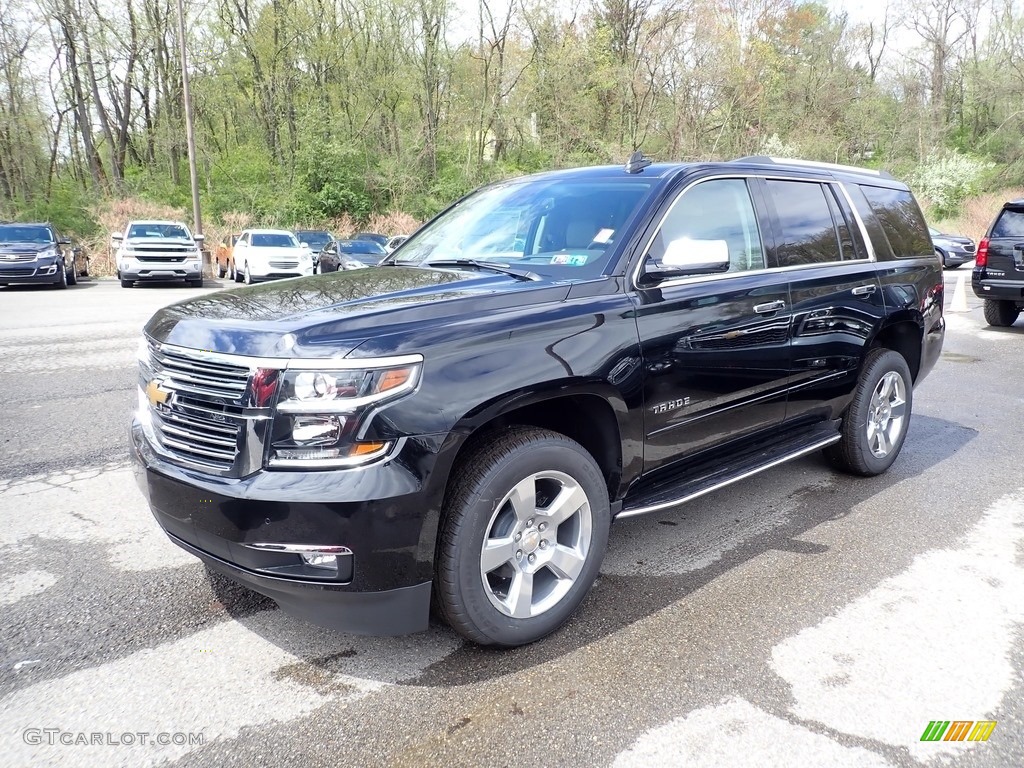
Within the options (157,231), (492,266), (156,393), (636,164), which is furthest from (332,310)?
(157,231)

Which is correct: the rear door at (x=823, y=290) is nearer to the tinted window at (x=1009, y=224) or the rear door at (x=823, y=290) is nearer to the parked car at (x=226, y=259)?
the tinted window at (x=1009, y=224)

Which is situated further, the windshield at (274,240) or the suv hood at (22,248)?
the windshield at (274,240)

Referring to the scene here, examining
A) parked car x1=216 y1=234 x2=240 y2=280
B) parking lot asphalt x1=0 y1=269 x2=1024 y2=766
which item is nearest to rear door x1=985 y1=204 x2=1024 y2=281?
parking lot asphalt x1=0 y1=269 x2=1024 y2=766

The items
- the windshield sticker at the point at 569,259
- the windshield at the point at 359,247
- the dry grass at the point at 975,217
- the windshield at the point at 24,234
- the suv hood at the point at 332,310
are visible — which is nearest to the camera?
the suv hood at the point at 332,310

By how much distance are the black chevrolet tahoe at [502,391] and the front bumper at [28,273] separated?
663 inches

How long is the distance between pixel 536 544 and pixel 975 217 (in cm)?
3985

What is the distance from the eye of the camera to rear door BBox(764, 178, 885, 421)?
Result: 405cm

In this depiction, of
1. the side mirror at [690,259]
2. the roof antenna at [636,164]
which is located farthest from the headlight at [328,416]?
the roof antenna at [636,164]

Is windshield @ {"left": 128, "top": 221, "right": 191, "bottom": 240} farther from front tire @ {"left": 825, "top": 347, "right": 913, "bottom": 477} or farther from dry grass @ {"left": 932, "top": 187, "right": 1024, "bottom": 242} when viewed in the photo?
dry grass @ {"left": 932, "top": 187, "right": 1024, "bottom": 242}

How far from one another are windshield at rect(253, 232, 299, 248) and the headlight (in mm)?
20077

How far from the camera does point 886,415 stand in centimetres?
495

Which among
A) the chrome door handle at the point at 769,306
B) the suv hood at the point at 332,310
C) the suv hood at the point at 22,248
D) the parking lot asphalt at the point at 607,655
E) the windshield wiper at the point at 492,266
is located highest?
the suv hood at the point at 22,248

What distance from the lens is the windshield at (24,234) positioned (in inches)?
705

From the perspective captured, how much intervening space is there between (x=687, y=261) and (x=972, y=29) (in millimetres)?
54853
